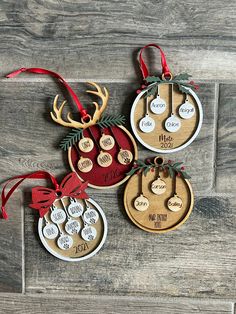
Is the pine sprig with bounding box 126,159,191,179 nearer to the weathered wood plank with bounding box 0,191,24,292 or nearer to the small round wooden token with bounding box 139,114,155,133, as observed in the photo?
the small round wooden token with bounding box 139,114,155,133

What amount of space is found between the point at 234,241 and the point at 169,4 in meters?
0.45

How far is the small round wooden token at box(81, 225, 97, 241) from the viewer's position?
2.91ft

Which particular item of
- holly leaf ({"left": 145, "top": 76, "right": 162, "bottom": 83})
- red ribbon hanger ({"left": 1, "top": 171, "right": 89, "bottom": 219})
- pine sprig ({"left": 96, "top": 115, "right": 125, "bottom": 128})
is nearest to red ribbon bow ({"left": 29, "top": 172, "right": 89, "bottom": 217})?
red ribbon hanger ({"left": 1, "top": 171, "right": 89, "bottom": 219})

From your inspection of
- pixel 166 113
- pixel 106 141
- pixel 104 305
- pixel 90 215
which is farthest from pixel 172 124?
pixel 104 305

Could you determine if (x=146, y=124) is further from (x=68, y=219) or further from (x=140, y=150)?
(x=68, y=219)

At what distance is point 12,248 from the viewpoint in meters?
0.91

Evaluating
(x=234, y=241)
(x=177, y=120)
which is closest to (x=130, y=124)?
(x=177, y=120)

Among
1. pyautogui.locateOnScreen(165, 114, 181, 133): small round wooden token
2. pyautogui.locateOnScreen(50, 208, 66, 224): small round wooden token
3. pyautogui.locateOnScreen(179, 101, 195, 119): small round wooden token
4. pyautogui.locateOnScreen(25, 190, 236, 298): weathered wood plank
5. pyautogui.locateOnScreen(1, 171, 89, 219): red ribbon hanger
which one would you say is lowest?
pyautogui.locateOnScreen(25, 190, 236, 298): weathered wood plank

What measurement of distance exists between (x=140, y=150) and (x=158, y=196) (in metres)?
0.09

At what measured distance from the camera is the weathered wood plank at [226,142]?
84cm

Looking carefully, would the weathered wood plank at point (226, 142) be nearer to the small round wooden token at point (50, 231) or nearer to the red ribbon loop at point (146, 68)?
the red ribbon loop at point (146, 68)

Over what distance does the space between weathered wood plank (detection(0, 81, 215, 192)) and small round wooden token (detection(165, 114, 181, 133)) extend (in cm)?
5

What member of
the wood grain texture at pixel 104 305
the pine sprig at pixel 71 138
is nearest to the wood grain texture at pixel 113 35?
the pine sprig at pixel 71 138

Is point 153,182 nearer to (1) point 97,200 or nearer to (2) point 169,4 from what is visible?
(1) point 97,200
